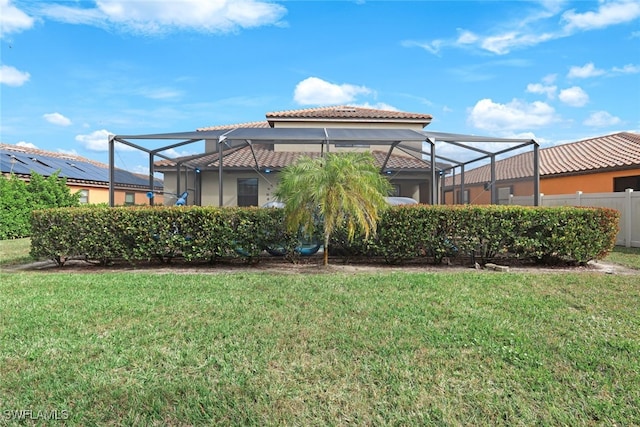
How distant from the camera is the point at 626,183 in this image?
44.2 feet

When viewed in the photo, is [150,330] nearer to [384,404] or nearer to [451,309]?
[384,404]

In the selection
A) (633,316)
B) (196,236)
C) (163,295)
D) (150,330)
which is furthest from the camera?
(196,236)

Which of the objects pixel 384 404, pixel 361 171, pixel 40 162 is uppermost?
pixel 40 162

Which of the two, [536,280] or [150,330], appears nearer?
[150,330]

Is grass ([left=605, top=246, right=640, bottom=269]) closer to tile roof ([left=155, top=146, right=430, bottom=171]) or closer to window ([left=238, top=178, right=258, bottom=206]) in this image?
tile roof ([left=155, top=146, right=430, bottom=171])

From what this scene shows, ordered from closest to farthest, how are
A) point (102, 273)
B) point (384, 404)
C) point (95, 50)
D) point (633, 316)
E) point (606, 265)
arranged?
point (384, 404)
point (633, 316)
point (102, 273)
point (606, 265)
point (95, 50)

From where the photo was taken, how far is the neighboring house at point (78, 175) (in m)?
20.3

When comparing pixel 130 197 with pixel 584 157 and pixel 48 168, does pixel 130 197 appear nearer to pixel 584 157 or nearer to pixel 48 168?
pixel 48 168

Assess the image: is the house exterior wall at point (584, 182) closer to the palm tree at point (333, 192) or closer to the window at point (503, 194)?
the window at point (503, 194)

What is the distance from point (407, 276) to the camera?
595 centimetres

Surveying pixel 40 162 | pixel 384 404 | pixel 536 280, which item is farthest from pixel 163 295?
pixel 40 162

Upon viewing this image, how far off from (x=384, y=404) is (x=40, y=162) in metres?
28.8

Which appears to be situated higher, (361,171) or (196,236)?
(361,171)

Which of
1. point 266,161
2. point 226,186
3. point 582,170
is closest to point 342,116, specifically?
point 266,161
